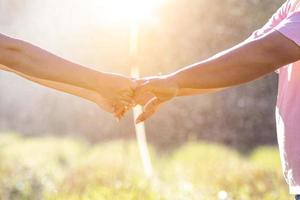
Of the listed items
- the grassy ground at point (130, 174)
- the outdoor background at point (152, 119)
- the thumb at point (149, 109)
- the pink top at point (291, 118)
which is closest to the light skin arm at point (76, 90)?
the thumb at point (149, 109)

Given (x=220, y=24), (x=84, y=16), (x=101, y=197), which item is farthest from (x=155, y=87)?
(x=84, y=16)

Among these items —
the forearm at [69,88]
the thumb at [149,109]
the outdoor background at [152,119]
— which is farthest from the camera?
the outdoor background at [152,119]

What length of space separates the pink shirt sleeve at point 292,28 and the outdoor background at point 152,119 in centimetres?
253

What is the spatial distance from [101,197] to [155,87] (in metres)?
1.63

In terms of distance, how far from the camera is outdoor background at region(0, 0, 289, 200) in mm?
5406

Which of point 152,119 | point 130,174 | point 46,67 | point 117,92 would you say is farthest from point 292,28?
point 152,119

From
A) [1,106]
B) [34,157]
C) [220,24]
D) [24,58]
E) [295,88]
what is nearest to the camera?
[295,88]

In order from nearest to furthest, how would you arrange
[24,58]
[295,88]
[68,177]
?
[295,88] < [24,58] < [68,177]

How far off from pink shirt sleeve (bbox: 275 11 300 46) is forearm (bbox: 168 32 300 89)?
14 mm

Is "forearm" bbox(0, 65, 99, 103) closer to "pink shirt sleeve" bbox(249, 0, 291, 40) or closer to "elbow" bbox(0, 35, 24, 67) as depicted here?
"elbow" bbox(0, 35, 24, 67)

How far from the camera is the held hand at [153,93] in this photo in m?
2.62

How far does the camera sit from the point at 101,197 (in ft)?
13.9

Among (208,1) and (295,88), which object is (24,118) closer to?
(208,1)

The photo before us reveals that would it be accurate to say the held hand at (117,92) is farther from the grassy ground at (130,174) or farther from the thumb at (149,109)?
the grassy ground at (130,174)
